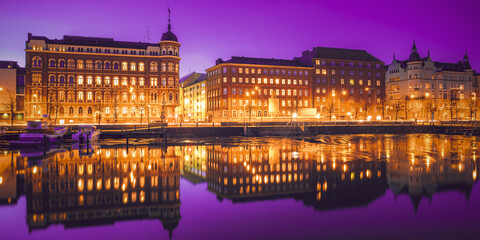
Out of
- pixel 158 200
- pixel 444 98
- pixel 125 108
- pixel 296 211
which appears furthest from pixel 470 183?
pixel 444 98

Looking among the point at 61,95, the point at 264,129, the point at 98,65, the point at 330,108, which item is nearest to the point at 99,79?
the point at 98,65

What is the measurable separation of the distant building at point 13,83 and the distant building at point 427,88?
104891 mm

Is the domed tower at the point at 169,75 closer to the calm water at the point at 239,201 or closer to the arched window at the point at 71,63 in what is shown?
the arched window at the point at 71,63

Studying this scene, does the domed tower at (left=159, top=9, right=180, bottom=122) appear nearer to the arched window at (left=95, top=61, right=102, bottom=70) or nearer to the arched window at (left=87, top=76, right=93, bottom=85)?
the arched window at (left=95, top=61, right=102, bottom=70)

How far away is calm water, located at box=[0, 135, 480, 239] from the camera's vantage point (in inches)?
428

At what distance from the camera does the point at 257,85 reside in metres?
95.8

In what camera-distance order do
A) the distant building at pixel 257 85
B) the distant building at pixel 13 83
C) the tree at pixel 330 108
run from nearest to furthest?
the distant building at pixel 13 83, the tree at pixel 330 108, the distant building at pixel 257 85

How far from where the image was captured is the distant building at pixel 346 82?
4048 inches

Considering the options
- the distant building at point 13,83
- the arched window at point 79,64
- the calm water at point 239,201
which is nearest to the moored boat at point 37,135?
the calm water at point 239,201

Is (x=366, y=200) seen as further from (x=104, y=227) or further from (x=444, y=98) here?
(x=444, y=98)

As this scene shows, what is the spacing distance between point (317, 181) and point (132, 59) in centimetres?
6943

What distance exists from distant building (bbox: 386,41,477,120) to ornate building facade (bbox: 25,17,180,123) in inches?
2870

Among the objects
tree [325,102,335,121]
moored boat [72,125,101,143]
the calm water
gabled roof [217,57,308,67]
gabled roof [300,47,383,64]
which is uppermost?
gabled roof [300,47,383,64]

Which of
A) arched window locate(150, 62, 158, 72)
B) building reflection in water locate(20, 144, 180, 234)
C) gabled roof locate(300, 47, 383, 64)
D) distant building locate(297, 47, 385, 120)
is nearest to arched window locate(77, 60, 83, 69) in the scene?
arched window locate(150, 62, 158, 72)
